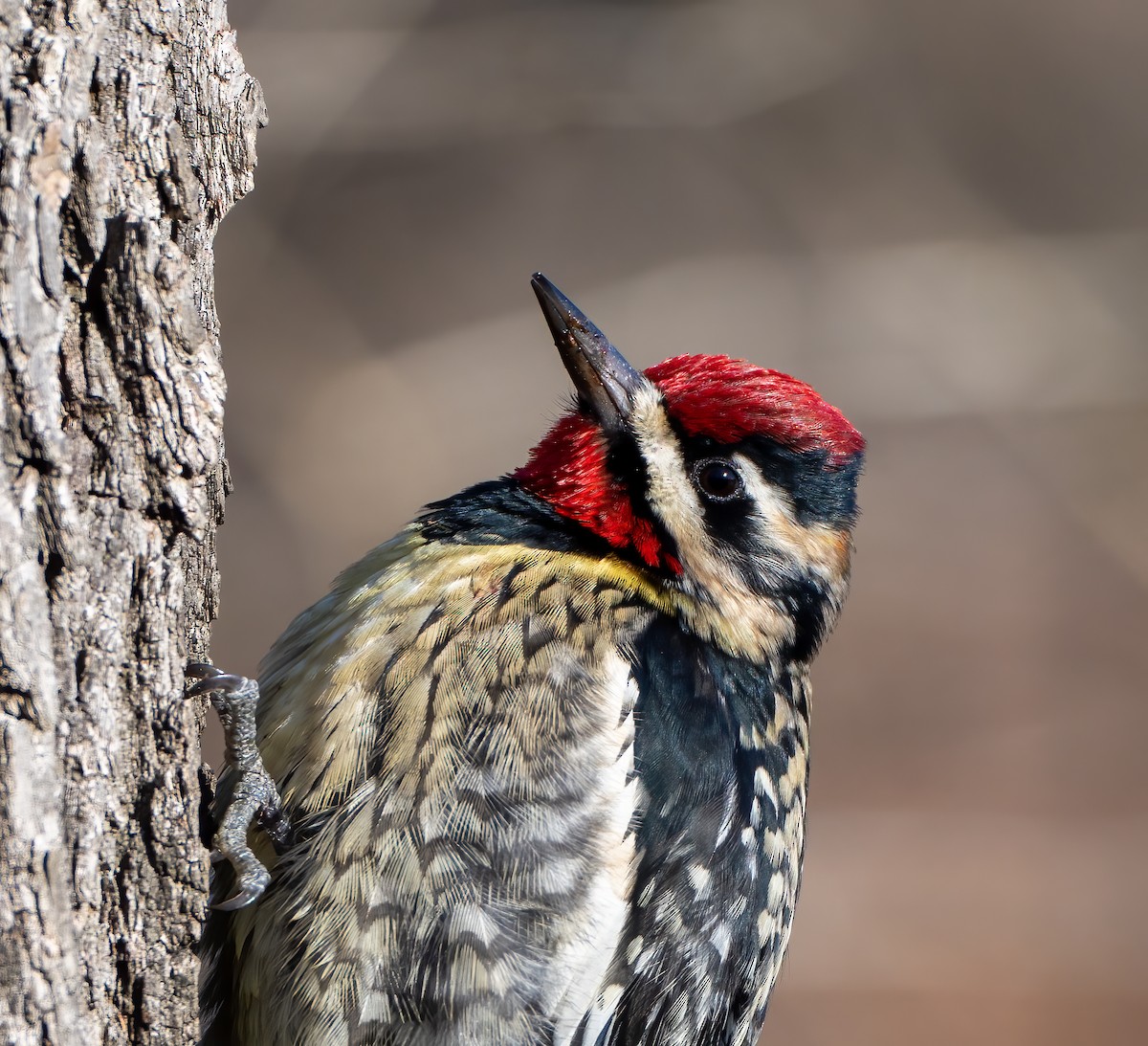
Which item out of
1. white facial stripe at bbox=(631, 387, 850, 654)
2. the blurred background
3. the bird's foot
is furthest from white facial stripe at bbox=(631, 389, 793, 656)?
the blurred background

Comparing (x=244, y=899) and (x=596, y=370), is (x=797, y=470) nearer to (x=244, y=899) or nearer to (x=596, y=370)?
(x=596, y=370)

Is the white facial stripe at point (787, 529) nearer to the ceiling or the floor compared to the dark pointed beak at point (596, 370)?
nearer to the floor

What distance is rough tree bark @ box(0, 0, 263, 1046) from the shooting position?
1359mm

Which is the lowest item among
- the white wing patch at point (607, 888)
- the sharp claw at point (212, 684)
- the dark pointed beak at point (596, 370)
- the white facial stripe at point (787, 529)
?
the white wing patch at point (607, 888)

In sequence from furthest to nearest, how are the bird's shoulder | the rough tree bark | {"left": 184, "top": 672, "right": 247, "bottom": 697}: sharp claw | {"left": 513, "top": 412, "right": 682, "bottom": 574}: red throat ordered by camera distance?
{"left": 513, "top": 412, "right": 682, "bottom": 574}: red throat < the bird's shoulder < {"left": 184, "top": 672, "right": 247, "bottom": 697}: sharp claw < the rough tree bark

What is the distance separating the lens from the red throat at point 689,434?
2162 millimetres

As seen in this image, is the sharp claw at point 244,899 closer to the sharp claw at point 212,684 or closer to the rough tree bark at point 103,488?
the rough tree bark at point 103,488

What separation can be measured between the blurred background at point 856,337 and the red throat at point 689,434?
12.8 feet

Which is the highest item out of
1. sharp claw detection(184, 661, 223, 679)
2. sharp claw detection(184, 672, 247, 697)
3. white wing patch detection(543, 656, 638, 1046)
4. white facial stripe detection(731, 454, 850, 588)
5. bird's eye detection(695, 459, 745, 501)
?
bird's eye detection(695, 459, 745, 501)

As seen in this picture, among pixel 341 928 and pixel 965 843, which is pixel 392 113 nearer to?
pixel 965 843

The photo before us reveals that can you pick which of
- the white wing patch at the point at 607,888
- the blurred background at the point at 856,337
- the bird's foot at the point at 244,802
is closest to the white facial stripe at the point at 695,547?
the white wing patch at the point at 607,888

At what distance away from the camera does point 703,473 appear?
222cm

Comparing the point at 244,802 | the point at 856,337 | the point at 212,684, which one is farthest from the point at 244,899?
the point at 856,337

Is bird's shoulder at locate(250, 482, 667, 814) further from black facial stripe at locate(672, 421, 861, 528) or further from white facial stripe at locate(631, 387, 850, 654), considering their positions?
black facial stripe at locate(672, 421, 861, 528)
